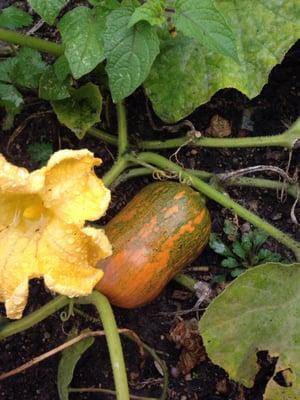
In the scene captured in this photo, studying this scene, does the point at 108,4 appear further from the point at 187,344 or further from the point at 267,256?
the point at 187,344

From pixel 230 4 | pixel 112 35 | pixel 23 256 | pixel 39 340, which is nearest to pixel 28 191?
pixel 23 256

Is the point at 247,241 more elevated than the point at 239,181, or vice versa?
the point at 239,181

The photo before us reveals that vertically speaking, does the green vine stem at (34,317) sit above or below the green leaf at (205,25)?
below

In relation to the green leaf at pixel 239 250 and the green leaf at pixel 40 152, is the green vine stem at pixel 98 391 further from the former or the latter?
the green leaf at pixel 40 152

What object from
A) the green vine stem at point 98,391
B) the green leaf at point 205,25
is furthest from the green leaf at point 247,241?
the green leaf at point 205,25

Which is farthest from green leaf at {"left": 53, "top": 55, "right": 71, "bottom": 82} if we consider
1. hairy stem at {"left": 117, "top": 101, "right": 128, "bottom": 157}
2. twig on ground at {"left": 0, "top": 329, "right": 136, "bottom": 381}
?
twig on ground at {"left": 0, "top": 329, "right": 136, "bottom": 381}

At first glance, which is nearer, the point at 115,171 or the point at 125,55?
the point at 125,55

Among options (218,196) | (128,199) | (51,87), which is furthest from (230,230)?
(51,87)
